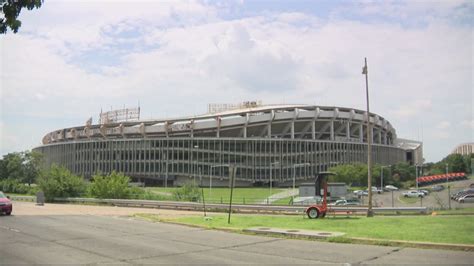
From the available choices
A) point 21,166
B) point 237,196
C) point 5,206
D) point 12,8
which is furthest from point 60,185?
point 21,166

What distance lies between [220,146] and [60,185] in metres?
67.0

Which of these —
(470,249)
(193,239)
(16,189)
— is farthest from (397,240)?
(16,189)

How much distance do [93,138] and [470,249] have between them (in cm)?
13277

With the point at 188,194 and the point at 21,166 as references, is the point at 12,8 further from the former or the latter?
the point at 21,166

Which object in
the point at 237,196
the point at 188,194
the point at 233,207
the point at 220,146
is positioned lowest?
the point at 237,196

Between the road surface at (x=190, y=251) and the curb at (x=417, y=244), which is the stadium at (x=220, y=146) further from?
the curb at (x=417, y=244)

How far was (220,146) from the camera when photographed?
120312 mm

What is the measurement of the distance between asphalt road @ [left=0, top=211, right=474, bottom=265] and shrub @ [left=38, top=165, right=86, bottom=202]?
38.9 metres

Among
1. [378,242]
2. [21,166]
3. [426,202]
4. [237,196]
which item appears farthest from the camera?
Answer: [21,166]

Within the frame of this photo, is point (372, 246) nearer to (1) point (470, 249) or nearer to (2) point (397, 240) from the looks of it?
(2) point (397, 240)

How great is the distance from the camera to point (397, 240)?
48.4 ft

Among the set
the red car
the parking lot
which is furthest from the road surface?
the parking lot

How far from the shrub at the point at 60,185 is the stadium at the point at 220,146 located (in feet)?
190

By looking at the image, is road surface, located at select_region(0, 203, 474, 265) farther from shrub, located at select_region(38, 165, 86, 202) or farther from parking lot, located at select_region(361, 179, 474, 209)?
shrub, located at select_region(38, 165, 86, 202)
